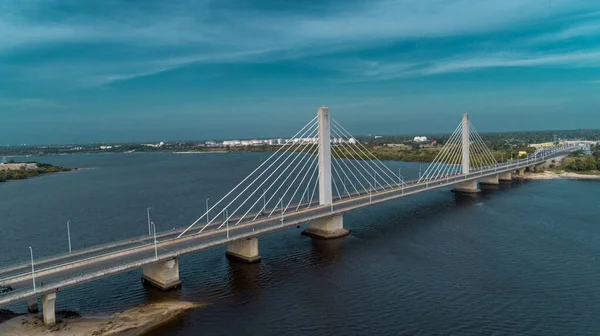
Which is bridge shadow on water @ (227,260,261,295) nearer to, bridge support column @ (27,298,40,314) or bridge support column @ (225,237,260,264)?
bridge support column @ (225,237,260,264)

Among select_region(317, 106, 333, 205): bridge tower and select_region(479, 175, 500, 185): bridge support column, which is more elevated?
select_region(317, 106, 333, 205): bridge tower

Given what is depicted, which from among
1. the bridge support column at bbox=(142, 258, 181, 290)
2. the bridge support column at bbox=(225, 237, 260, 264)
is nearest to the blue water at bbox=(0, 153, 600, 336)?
the bridge support column at bbox=(142, 258, 181, 290)

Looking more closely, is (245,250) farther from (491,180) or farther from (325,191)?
(491,180)

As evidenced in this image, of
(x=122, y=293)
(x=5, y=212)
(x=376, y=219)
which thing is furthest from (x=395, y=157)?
(x=122, y=293)

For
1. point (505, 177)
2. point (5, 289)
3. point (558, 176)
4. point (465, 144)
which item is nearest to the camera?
point (5, 289)

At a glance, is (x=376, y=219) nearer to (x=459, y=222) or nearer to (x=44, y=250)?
(x=459, y=222)

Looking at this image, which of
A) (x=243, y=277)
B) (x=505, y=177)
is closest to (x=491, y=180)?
(x=505, y=177)
